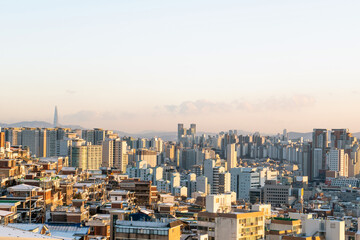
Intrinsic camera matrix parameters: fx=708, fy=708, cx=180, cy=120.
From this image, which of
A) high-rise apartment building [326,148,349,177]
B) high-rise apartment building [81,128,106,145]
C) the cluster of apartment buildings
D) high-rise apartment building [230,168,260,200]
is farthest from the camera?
high-rise apartment building [81,128,106,145]

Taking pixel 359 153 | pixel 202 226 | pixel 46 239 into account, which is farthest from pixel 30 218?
pixel 359 153

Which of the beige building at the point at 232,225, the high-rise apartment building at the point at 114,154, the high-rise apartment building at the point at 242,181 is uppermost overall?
the beige building at the point at 232,225

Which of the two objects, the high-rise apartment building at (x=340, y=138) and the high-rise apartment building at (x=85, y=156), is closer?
the high-rise apartment building at (x=85, y=156)

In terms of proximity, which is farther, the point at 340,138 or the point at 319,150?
the point at 340,138

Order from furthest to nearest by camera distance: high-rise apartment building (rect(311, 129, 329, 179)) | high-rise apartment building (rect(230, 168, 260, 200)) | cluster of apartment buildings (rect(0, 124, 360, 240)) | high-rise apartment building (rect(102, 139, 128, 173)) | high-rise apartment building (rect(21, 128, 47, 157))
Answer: high-rise apartment building (rect(311, 129, 329, 179)) < high-rise apartment building (rect(21, 128, 47, 157)) < high-rise apartment building (rect(102, 139, 128, 173)) < high-rise apartment building (rect(230, 168, 260, 200)) < cluster of apartment buildings (rect(0, 124, 360, 240))

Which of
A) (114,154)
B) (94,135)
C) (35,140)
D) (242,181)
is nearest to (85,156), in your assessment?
(114,154)

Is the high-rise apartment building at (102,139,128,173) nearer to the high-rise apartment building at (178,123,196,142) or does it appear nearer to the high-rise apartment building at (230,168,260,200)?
the high-rise apartment building at (230,168,260,200)

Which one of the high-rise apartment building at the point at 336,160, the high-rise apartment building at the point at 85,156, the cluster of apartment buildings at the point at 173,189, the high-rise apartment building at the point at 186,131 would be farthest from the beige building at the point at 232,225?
the high-rise apartment building at the point at 186,131

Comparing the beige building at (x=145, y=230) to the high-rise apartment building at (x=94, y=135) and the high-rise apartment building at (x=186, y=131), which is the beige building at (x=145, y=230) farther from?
the high-rise apartment building at (x=186, y=131)

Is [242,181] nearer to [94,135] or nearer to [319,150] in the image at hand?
[319,150]

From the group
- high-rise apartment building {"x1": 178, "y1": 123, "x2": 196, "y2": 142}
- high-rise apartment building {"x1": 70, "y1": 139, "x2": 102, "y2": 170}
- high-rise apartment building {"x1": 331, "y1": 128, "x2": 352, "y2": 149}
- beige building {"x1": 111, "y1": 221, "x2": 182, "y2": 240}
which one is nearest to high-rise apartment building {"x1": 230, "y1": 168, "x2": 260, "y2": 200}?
high-rise apartment building {"x1": 70, "y1": 139, "x2": 102, "y2": 170}

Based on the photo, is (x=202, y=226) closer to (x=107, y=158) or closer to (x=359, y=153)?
(x=107, y=158)
